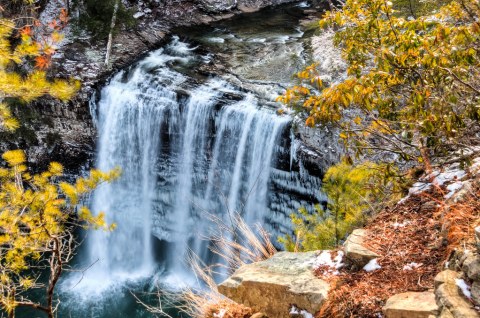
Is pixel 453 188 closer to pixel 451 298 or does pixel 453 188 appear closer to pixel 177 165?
pixel 451 298

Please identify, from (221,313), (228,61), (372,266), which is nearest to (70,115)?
(228,61)

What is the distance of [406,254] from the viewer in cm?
356

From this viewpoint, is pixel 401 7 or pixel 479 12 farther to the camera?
pixel 401 7

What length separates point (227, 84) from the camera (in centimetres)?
1230

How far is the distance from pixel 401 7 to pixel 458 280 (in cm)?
1307

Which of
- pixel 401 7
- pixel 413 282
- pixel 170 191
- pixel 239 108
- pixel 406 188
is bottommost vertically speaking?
pixel 170 191

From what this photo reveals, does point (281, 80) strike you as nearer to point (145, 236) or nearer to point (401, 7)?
point (401, 7)

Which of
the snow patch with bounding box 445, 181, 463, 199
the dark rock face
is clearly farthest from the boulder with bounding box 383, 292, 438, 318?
the dark rock face

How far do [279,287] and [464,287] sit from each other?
4.55 ft

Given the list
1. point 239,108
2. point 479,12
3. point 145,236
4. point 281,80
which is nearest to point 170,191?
point 145,236

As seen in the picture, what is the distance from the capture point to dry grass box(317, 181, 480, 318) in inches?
127

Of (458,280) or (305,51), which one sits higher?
(305,51)

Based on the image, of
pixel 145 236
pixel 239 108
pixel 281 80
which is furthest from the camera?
pixel 145 236

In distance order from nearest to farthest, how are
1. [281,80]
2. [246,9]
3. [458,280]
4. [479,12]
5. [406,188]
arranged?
[458,280] → [479,12] → [406,188] → [281,80] → [246,9]
